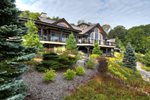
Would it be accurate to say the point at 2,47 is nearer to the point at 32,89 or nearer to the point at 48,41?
the point at 32,89

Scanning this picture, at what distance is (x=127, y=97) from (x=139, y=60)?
123 feet

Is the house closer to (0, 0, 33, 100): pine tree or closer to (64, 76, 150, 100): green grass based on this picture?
(64, 76, 150, 100): green grass

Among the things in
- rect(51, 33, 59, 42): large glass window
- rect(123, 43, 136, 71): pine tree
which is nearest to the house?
rect(51, 33, 59, 42): large glass window

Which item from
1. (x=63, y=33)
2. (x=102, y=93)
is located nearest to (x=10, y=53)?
(x=102, y=93)

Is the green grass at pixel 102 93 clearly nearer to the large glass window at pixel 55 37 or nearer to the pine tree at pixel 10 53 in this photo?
the pine tree at pixel 10 53

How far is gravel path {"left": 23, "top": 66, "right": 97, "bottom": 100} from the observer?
10.5 metres

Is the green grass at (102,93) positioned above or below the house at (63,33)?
below

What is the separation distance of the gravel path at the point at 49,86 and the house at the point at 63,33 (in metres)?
10.5

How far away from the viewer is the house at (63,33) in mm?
30219

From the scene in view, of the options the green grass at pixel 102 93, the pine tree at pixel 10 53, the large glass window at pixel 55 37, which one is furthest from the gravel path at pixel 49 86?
the large glass window at pixel 55 37

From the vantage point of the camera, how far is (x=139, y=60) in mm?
46875

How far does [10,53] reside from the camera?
746 cm

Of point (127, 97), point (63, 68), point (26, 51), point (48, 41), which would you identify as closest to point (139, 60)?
point (48, 41)

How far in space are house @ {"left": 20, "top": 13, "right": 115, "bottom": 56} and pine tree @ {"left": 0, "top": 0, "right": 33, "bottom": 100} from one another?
14.7 m
